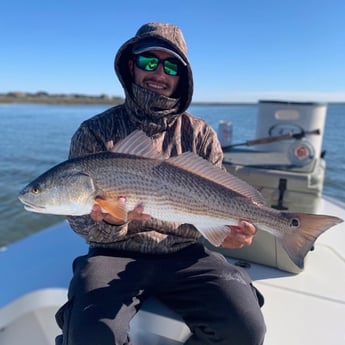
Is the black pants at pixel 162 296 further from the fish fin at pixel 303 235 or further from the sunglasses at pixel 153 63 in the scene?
the sunglasses at pixel 153 63

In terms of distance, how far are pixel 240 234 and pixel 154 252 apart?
24.5 inches

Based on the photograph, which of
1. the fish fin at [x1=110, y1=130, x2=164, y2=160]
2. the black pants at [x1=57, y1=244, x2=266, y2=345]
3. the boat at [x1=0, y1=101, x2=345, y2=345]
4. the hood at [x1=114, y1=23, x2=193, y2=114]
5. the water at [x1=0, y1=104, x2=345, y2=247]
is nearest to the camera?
the black pants at [x1=57, y1=244, x2=266, y2=345]

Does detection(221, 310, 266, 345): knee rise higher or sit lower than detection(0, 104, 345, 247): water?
higher

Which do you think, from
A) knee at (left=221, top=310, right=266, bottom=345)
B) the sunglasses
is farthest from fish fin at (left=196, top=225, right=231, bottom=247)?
the sunglasses

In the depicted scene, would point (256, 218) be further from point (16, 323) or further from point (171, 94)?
point (16, 323)

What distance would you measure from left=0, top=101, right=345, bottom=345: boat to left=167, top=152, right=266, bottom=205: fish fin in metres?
0.90

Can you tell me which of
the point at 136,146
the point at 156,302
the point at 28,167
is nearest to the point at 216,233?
the point at 156,302

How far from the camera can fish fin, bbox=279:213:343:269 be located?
217cm

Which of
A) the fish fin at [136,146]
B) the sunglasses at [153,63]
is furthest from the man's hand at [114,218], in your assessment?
the sunglasses at [153,63]

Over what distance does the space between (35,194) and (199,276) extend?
1175mm

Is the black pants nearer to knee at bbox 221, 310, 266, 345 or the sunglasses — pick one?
knee at bbox 221, 310, 266, 345

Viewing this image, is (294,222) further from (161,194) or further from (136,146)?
(136,146)

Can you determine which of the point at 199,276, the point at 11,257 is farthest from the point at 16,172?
the point at 199,276

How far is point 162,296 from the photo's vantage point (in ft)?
7.68
